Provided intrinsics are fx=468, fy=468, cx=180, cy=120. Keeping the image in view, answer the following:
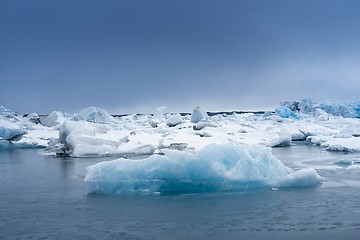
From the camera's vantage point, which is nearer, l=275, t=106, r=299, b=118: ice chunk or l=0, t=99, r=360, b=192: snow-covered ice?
l=0, t=99, r=360, b=192: snow-covered ice

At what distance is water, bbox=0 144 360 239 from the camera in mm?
4891

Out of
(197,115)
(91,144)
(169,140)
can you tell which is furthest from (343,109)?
(91,144)

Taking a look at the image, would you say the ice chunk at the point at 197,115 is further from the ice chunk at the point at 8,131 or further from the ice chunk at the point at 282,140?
the ice chunk at the point at 8,131

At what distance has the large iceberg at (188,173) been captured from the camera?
23.7 ft

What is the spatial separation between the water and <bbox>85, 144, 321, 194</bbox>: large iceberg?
0.93ft

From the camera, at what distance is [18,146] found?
21.0 metres

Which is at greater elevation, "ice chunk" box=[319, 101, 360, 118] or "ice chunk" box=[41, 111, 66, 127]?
"ice chunk" box=[319, 101, 360, 118]

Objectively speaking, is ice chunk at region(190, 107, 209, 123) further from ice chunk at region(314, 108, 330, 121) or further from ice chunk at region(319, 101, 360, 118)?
ice chunk at region(319, 101, 360, 118)

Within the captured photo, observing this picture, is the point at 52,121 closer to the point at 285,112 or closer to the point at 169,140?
the point at 169,140

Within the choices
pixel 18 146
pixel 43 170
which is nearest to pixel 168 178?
pixel 43 170

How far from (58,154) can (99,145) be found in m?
1.80

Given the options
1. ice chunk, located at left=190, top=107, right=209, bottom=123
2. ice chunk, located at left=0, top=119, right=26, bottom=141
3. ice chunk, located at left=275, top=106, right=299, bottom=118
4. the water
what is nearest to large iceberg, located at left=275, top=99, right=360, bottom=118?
ice chunk, located at left=275, top=106, right=299, bottom=118

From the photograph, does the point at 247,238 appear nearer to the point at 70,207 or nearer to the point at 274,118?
the point at 70,207

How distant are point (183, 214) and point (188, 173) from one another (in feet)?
5.21
